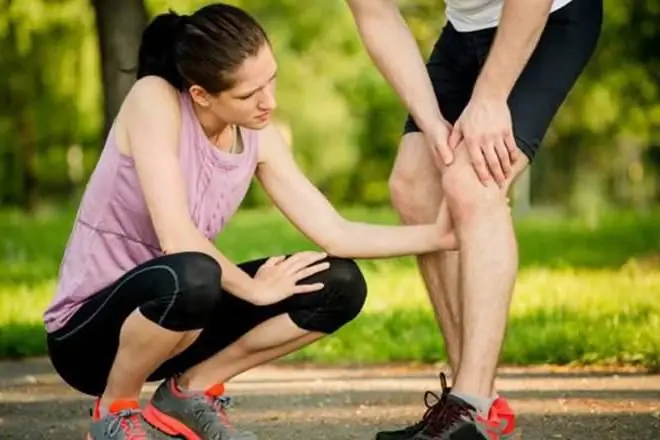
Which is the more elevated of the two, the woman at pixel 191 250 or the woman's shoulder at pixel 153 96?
the woman's shoulder at pixel 153 96

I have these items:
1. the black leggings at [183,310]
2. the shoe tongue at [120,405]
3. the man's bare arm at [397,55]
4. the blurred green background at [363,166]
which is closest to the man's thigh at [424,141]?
the man's bare arm at [397,55]

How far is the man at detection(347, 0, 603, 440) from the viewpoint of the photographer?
407cm

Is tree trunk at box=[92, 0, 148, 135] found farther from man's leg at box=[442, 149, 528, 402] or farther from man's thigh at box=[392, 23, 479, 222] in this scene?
man's leg at box=[442, 149, 528, 402]

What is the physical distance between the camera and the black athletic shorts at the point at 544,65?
416cm

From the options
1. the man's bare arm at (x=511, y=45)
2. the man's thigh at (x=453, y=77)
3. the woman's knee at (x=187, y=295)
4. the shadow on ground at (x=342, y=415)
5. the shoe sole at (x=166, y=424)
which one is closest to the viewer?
the woman's knee at (x=187, y=295)

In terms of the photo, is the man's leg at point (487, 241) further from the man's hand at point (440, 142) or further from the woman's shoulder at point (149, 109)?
the woman's shoulder at point (149, 109)

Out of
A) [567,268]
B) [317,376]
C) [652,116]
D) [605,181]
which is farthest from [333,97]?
[317,376]

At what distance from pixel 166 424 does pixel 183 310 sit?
538 millimetres

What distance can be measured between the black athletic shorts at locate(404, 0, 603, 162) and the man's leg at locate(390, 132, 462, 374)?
0.51ft

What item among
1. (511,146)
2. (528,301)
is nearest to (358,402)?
(511,146)

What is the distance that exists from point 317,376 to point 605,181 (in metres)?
32.6

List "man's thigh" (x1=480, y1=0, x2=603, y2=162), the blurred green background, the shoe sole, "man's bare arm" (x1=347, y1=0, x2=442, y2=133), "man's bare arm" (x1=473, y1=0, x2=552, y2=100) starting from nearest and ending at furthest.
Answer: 1. "man's bare arm" (x1=473, y1=0, x2=552, y2=100)
2. "man's thigh" (x1=480, y1=0, x2=603, y2=162)
3. the shoe sole
4. "man's bare arm" (x1=347, y1=0, x2=442, y2=133)
5. the blurred green background

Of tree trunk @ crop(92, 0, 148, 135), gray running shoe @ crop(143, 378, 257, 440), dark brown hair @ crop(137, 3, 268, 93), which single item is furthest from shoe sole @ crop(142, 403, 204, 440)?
tree trunk @ crop(92, 0, 148, 135)

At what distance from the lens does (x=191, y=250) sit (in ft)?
13.1
